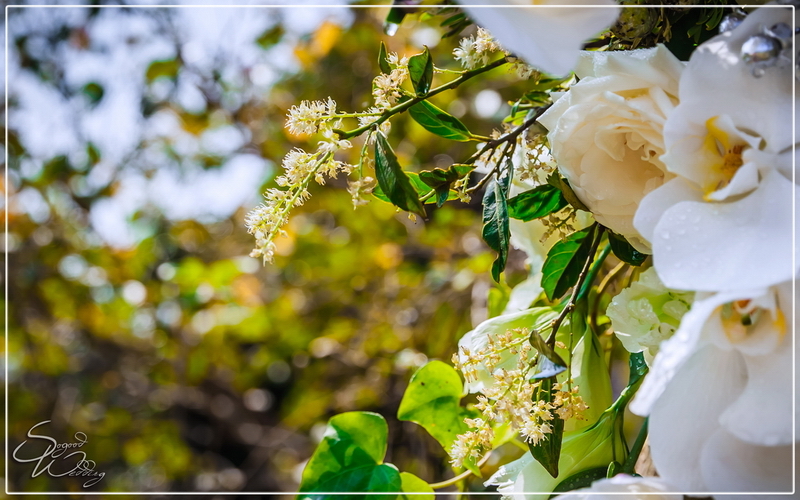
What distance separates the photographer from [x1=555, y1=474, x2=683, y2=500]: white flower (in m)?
0.17

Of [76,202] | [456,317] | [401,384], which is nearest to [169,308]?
[76,202]

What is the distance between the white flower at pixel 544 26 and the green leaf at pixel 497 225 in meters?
0.07

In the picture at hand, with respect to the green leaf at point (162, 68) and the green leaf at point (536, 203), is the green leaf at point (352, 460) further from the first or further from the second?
the green leaf at point (162, 68)

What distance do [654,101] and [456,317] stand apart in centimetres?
60

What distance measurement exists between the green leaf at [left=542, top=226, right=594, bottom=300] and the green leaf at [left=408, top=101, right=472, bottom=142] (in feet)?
0.23

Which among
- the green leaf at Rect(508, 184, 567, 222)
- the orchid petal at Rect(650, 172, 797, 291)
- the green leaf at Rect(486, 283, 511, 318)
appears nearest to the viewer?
the orchid petal at Rect(650, 172, 797, 291)

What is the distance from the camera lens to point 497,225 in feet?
0.71

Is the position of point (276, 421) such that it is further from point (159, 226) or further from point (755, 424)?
point (755, 424)

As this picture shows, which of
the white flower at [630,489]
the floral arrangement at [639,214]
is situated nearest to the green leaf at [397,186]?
the floral arrangement at [639,214]

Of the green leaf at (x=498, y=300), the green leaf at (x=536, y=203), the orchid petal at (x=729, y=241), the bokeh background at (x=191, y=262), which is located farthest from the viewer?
the bokeh background at (x=191, y=262)

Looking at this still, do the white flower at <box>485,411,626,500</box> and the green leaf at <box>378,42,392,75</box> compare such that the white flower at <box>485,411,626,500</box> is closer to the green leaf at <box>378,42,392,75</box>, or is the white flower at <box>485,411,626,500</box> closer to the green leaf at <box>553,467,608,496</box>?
the green leaf at <box>553,467,608,496</box>

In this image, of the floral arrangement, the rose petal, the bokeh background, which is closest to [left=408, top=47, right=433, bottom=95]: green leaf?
the floral arrangement

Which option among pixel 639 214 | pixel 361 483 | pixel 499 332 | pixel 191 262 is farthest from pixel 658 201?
pixel 191 262

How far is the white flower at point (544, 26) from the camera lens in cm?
15
